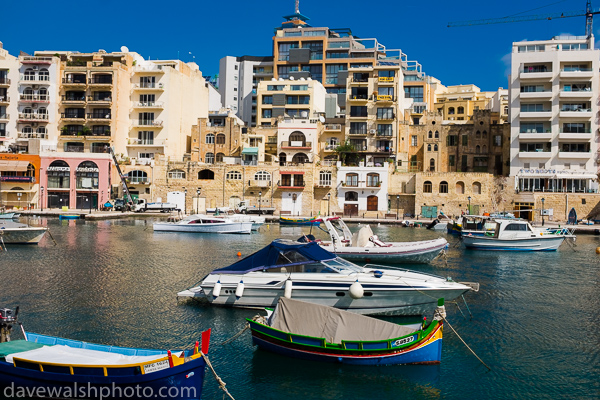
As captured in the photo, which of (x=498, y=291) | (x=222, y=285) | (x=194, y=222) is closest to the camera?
(x=222, y=285)

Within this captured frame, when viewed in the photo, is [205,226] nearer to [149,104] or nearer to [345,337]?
[149,104]

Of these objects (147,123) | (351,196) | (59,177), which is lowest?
(351,196)

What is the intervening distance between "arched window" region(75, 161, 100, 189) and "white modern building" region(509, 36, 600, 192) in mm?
53357

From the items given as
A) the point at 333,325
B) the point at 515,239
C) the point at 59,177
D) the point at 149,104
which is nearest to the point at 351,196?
the point at 149,104

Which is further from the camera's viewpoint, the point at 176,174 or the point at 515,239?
the point at 176,174

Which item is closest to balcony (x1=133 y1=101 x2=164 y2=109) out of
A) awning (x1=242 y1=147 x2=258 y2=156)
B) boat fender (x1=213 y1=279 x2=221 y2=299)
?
awning (x1=242 y1=147 x2=258 y2=156)

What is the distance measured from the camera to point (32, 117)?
73312mm

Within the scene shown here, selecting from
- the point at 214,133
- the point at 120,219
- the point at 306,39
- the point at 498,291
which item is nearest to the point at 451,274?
the point at 498,291

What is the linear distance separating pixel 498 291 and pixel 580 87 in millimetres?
54883

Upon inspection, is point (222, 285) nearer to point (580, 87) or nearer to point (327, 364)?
point (327, 364)

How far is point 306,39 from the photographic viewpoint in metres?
98.6

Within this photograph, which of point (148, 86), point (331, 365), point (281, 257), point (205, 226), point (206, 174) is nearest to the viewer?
point (331, 365)

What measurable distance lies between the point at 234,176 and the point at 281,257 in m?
52.9

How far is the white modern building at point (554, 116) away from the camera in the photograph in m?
68.2
